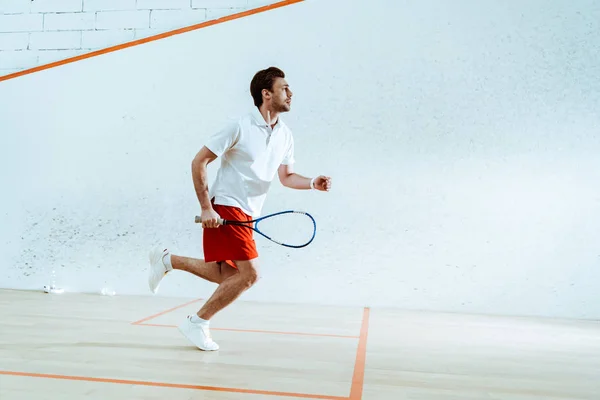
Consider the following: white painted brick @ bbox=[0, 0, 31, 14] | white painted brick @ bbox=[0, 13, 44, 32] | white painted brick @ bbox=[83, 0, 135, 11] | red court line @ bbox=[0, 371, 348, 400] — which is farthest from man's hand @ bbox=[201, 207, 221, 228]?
white painted brick @ bbox=[0, 0, 31, 14]

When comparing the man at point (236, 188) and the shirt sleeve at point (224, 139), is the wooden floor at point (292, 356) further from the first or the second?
the shirt sleeve at point (224, 139)

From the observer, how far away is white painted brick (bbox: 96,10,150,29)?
13.2 feet

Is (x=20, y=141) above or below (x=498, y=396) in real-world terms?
above

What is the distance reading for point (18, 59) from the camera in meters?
4.18

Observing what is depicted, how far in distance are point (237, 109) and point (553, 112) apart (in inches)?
75.2

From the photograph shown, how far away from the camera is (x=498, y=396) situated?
1.60m

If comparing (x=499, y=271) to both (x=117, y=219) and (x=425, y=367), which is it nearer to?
(x=425, y=367)

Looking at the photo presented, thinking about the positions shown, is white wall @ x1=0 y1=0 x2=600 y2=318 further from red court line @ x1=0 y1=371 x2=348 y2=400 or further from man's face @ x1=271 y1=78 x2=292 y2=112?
red court line @ x1=0 y1=371 x2=348 y2=400

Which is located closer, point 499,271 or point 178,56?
point 499,271

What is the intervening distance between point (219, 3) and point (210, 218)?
8.03 feet

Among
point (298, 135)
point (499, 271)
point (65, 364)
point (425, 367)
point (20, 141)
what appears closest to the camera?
point (65, 364)

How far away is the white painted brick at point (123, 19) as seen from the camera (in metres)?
4.01

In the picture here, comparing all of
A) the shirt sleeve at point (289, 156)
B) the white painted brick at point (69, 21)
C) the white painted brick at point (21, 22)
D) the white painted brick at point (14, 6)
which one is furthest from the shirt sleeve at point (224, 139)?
the white painted brick at point (14, 6)

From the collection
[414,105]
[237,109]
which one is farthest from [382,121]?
[237,109]
